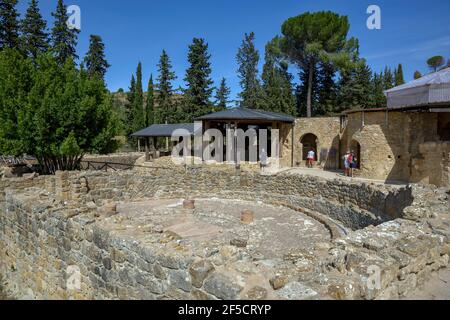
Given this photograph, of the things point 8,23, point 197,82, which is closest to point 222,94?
point 197,82

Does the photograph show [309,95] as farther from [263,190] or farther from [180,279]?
[180,279]

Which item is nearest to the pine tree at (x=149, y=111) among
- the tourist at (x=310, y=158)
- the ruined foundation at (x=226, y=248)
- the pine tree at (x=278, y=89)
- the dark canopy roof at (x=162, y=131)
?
the dark canopy roof at (x=162, y=131)

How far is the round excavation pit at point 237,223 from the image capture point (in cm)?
686

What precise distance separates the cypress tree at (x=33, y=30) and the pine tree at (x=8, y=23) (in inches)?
54.8

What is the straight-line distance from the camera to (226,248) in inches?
118

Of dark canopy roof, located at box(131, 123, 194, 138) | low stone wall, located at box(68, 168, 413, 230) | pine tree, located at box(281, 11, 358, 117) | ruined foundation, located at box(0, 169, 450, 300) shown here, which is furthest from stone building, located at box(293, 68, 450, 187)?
dark canopy roof, located at box(131, 123, 194, 138)

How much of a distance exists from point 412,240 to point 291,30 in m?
27.9

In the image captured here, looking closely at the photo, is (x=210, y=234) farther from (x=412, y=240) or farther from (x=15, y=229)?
(x=412, y=240)

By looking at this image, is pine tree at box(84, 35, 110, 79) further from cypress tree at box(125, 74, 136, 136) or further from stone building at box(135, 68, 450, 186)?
stone building at box(135, 68, 450, 186)

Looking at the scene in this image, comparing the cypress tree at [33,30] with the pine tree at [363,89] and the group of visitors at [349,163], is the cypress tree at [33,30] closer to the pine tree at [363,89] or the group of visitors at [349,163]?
the group of visitors at [349,163]

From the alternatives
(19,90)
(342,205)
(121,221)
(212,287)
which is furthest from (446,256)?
(19,90)

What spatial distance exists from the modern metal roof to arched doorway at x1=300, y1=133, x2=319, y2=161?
5.51 metres

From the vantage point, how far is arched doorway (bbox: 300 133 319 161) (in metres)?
21.7

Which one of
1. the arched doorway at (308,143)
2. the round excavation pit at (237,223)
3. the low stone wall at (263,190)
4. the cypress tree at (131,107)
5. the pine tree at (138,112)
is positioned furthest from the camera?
the cypress tree at (131,107)
